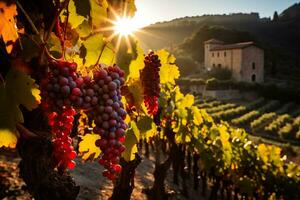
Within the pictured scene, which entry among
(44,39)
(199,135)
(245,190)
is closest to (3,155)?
(199,135)

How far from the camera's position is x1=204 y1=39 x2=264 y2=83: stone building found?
63.5 meters

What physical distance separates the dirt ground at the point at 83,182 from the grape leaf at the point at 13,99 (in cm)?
307

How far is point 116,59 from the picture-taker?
200 centimetres

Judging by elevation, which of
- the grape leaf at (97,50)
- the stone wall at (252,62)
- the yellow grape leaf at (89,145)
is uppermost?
the stone wall at (252,62)

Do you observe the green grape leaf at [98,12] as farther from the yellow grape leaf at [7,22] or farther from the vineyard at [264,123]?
the vineyard at [264,123]

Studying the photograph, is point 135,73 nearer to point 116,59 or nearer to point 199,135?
point 116,59

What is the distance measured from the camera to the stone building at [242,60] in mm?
63500

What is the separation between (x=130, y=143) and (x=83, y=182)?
4657 millimetres

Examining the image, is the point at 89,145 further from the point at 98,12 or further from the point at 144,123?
the point at 98,12

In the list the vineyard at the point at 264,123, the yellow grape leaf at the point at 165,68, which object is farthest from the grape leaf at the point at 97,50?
the vineyard at the point at 264,123

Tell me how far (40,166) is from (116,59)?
1044 mm

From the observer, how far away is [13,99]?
1714 millimetres

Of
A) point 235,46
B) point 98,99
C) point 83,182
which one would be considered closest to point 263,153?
point 83,182

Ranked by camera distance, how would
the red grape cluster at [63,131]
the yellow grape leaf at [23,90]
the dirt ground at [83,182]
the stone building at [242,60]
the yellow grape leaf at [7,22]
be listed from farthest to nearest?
the stone building at [242,60], the dirt ground at [83,182], the red grape cluster at [63,131], the yellow grape leaf at [23,90], the yellow grape leaf at [7,22]
